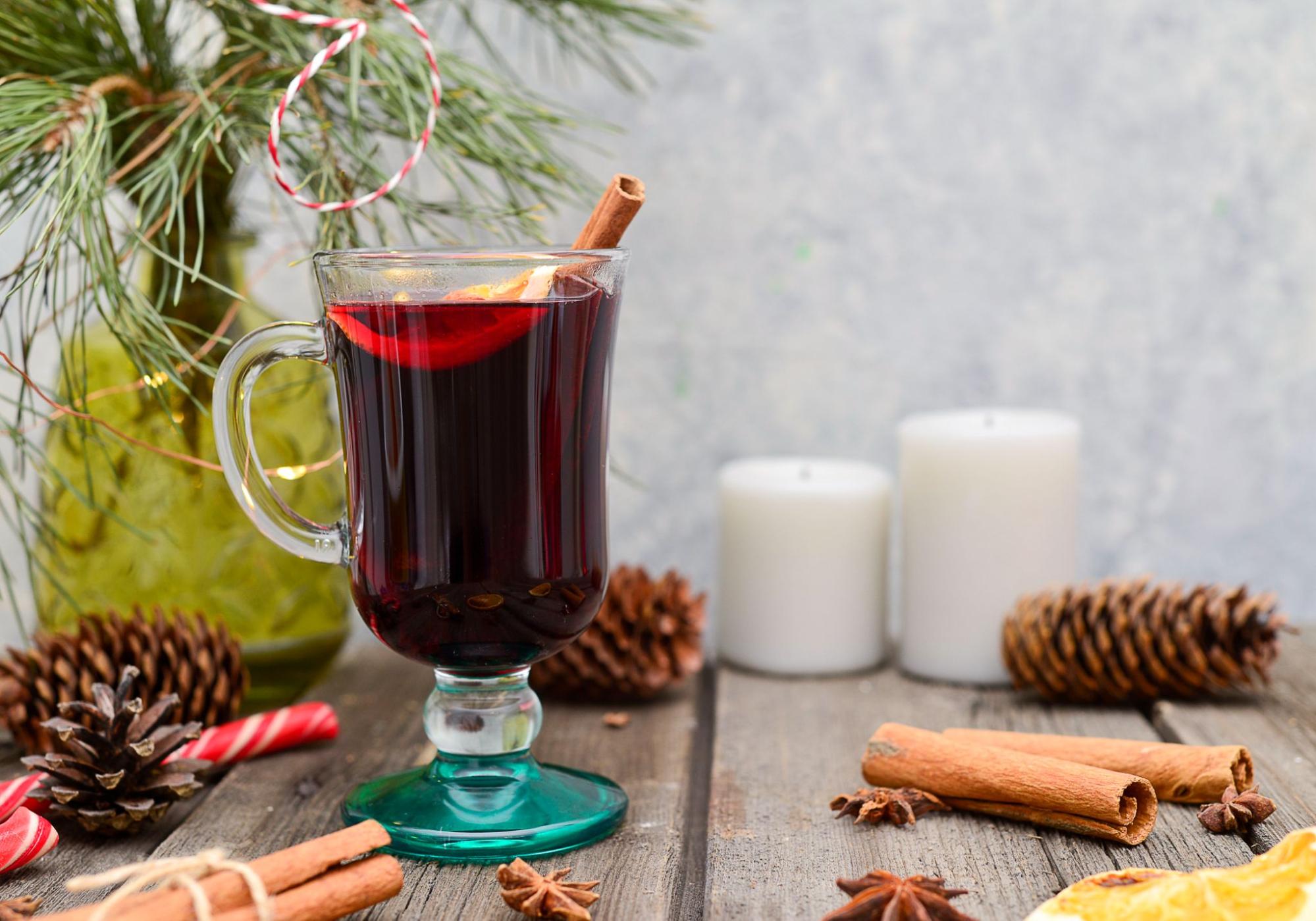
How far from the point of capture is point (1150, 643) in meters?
1.09

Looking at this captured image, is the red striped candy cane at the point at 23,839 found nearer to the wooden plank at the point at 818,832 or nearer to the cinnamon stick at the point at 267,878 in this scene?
the cinnamon stick at the point at 267,878

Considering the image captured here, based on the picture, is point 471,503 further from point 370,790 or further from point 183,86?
point 183,86

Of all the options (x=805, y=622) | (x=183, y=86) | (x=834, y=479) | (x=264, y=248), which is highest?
(x=183, y=86)

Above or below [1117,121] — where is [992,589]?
below

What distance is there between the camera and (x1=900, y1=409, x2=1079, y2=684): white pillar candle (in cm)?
118

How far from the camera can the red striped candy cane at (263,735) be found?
0.94 metres

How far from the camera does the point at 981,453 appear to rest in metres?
1.18

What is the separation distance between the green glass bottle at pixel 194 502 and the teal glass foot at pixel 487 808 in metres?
0.31

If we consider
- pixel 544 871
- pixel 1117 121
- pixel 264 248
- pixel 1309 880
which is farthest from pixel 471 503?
pixel 1117 121

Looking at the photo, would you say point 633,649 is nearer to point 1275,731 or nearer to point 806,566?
point 806,566

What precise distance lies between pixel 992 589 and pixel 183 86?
869mm

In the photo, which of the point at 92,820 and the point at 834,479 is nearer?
the point at 92,820

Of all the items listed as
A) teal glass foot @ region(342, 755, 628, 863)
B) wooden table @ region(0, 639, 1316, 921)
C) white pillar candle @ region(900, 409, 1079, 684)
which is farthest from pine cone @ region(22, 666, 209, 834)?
white pillar candle @ region(900, 409, 1079, 684)

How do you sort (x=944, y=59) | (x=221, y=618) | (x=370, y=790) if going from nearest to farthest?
(x=370, y=790), (x=221, y=618), (x=944, y=59)
